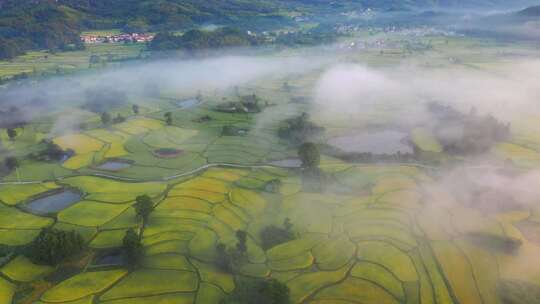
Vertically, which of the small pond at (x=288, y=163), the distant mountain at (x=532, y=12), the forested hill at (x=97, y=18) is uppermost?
the forested hill at (x=97, y=18)

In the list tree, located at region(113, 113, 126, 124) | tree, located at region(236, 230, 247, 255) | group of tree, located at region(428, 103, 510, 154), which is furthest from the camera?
tree, located at region(113, 113, 126, 124)

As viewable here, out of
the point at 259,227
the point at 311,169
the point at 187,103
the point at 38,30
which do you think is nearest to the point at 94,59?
the point at 38,30

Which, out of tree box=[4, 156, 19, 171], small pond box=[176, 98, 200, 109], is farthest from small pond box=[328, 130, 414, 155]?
tree box=[4, 156, 19, 171]

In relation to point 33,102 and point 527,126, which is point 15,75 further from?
point 527,126

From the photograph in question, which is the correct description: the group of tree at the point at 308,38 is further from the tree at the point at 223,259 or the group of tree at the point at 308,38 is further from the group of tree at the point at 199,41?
the tree at the point at 223,259

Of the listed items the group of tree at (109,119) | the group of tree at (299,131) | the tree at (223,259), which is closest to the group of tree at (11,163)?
the group of tree at (109,119)

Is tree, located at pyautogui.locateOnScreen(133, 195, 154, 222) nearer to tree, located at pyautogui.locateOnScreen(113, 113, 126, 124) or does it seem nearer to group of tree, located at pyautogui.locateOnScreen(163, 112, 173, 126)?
group of tree, located at pyautogui.locateOnScreen(163, 112, 173, 126)
